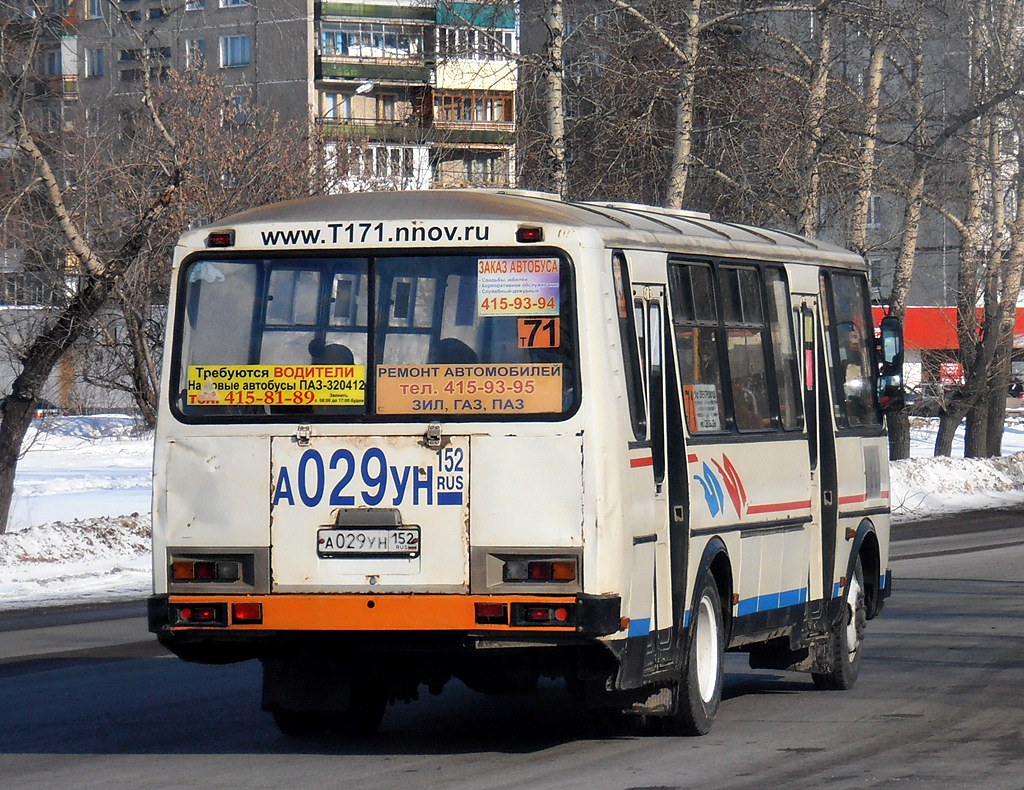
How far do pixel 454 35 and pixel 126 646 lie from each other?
13.5 meters

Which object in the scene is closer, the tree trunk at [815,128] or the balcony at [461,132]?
the tree trunk at [815,128]

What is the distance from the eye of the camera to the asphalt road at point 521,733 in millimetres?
8133

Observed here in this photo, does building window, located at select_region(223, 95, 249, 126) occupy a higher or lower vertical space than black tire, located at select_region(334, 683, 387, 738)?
higher

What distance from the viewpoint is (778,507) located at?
10328 mm

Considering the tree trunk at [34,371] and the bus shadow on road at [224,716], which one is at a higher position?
the tree trunk at [34,371]

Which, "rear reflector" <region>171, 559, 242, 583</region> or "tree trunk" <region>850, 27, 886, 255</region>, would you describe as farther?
"tree trunk" <region>850, 27, 886, 255</region>

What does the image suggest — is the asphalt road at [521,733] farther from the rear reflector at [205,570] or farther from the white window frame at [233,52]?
the white window frame at [233,52]

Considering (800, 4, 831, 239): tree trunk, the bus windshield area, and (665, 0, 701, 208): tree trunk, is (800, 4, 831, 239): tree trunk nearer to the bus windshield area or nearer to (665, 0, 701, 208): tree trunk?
(665, 0, 701, 208): tree trunk

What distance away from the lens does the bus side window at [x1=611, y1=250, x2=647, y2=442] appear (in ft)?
28.2

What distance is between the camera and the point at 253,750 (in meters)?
8.98

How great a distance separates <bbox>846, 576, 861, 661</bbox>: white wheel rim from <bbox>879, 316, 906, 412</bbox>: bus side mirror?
1.25 metres

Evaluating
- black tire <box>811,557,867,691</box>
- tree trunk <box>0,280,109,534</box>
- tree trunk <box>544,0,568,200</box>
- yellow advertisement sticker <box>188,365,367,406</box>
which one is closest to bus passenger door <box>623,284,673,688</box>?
yellow advertisement sticker <box>188,365,367,406</box>

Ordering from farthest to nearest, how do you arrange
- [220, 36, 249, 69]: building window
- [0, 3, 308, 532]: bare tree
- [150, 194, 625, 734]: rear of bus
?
[220, 36, 249, 69]: building window < [0, 3, 308, 532]: bare tree < [150, 194, 625, 734]: rear of bus

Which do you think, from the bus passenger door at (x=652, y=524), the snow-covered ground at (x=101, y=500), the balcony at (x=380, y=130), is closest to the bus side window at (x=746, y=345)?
the bus passenger door at (x=652, y=524)
